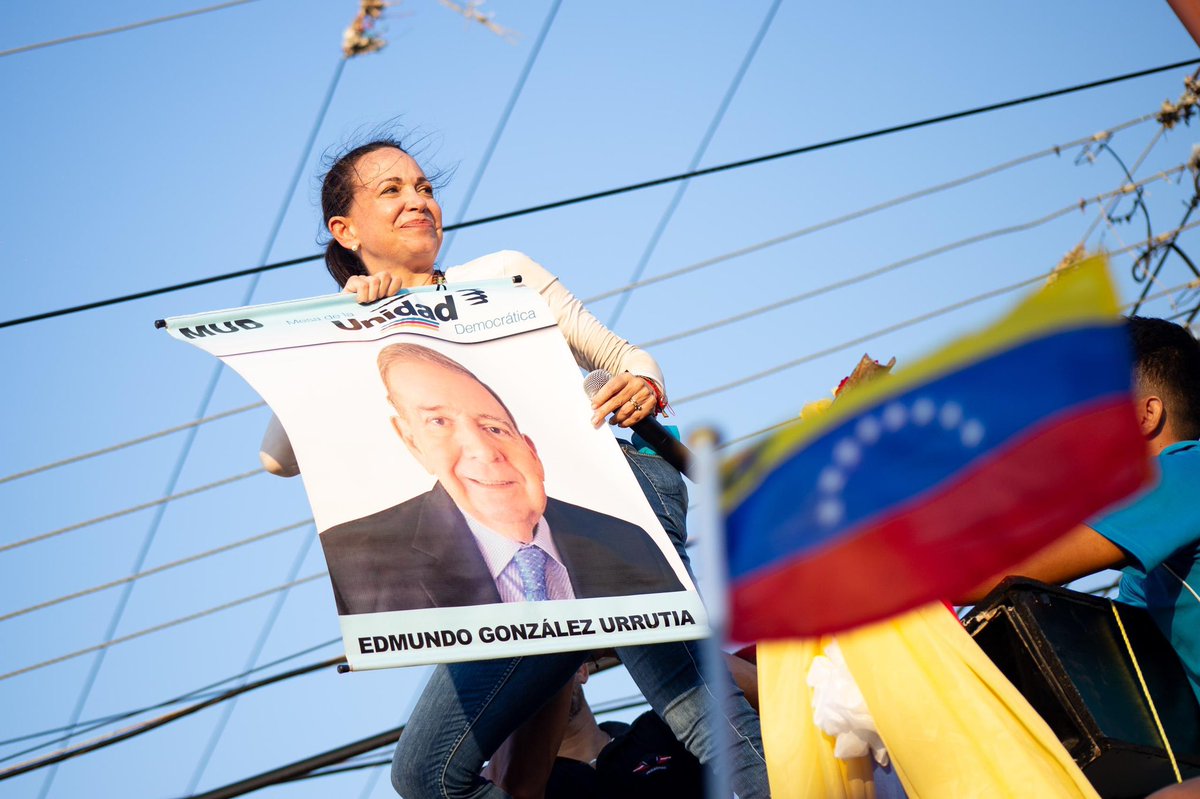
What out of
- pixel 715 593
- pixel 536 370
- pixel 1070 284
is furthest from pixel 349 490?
pixel 1070 284

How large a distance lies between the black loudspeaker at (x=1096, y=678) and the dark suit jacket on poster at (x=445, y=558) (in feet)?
2.40

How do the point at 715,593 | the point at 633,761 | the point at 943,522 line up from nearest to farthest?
the point at 715,593, the point at 943,522, the point at 633,761

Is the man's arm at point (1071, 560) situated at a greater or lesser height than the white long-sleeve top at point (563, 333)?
lesser

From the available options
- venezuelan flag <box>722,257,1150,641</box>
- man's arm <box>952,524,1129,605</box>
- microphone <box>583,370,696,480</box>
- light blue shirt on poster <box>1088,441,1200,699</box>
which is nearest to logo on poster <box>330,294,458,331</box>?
microphone <box>583,370,696,480</box>

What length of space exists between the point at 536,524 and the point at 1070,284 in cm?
120

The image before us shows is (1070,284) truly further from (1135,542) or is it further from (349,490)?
(349,490)

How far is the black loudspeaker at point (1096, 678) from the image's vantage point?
109 inches

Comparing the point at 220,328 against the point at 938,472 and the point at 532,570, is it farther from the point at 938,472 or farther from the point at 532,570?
the point at 938,472

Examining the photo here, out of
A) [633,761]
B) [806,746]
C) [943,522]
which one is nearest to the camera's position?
[943,522]

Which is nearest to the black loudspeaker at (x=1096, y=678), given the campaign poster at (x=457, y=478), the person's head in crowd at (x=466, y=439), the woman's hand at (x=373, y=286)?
the campaign poster at (x=457, y=478)

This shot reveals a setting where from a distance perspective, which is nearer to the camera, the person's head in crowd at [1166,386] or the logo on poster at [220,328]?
the logo on poster at [220,328]

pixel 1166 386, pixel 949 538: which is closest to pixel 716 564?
pixel 949 538

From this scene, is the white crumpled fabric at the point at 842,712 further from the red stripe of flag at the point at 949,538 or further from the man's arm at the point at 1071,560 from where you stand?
the man's arm at the point at 1071,560

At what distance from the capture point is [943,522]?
242 cm
